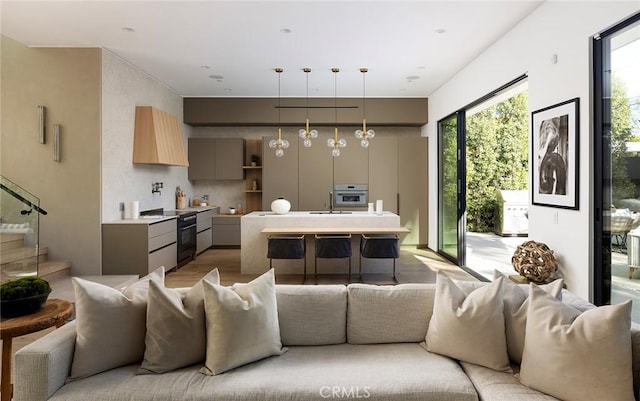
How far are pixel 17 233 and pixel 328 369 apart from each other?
4001 mm

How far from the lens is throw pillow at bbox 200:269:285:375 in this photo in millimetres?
1866

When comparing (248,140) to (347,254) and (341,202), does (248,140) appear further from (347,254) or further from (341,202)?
(347,254)

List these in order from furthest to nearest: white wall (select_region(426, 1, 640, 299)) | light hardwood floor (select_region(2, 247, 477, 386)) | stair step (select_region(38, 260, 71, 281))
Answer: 1. light hardwood floor (select_region(2, 247, 477, 386))
2. stair step (select_region(38, 260, 71, 281))
3. white wall (select_region(426, 1, 640, 299))

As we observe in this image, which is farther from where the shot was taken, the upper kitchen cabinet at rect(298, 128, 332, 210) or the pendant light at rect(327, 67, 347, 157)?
the upper kitchen cabinet at rect(298, 128, 332, 210)

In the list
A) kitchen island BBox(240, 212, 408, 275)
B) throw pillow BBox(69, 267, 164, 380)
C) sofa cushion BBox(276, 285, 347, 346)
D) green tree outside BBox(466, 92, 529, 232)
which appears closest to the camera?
throw pillow BBox(69, 267, 164, 380)

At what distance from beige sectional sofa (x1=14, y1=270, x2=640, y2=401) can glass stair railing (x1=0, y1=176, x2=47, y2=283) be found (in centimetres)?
277

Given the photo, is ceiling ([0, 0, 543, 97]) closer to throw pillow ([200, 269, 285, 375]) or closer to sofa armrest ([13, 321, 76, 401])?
throw pillow ([200, 269, 285, 375])

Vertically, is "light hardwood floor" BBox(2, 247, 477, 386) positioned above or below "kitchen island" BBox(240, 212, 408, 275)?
below

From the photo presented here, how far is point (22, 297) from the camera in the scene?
2045mm

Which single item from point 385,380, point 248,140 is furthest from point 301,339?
point 248,140

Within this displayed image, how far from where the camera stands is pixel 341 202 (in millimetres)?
8039

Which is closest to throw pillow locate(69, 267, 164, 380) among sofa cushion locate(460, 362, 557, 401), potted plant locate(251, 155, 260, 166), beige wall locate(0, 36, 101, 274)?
sofa cushion locate(460, 362, 557, 401)

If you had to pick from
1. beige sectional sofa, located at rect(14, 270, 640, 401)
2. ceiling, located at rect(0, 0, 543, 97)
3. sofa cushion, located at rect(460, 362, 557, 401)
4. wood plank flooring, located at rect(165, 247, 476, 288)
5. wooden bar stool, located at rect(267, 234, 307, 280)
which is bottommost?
wood plank flooring, located at rect(165, 247, 476, 288)

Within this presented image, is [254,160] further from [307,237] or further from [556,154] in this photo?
[556,154]
